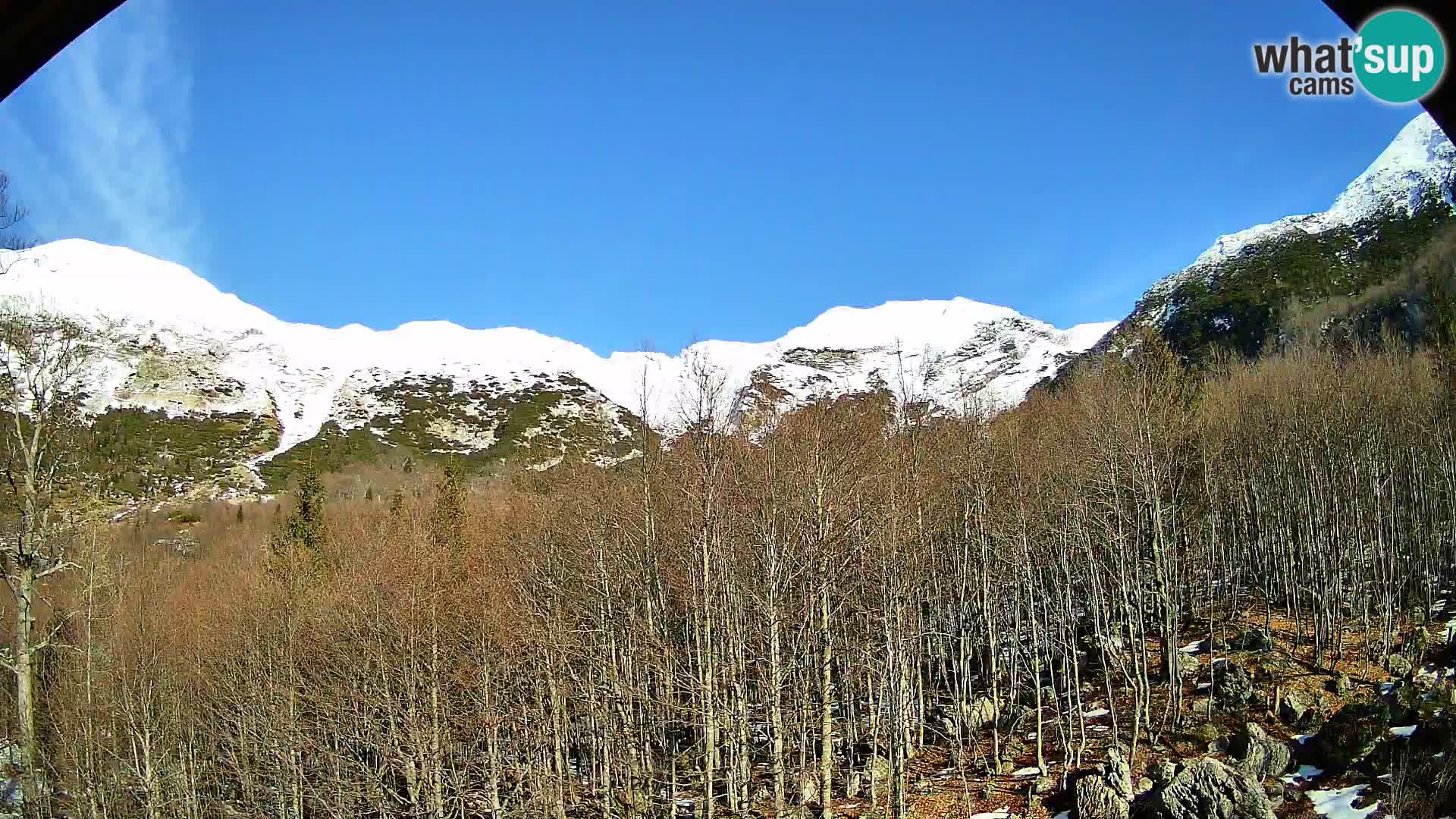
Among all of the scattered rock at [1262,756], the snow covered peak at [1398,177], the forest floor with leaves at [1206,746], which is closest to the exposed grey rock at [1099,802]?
the forest floor with leaves at [1206,746]

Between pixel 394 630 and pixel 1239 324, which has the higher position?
pixel 1239 324

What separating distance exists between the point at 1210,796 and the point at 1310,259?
9806 cm

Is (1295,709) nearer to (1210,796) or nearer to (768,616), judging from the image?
(1210,796)

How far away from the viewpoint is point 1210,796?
16656 mm

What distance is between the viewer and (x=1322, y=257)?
9375 centimetres

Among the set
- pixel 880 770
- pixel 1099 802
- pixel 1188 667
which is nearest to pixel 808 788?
pixel 880 770

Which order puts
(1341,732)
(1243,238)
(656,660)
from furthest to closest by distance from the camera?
(1243,238) → (656,660) → (1341,732)

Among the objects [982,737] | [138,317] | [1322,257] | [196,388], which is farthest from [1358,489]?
[138,317]

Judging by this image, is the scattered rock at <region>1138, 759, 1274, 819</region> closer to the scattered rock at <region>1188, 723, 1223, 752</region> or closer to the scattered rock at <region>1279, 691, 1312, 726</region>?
the scattered rock at <region>1188, 723, 1223, 752</region>

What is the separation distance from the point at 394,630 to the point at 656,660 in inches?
290

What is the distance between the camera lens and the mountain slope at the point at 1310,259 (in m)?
81.5

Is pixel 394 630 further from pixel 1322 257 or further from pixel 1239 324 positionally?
pixel 1322 257

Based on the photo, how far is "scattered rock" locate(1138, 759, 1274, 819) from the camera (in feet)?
53.8

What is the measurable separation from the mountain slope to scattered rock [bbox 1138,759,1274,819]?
5719 cm
